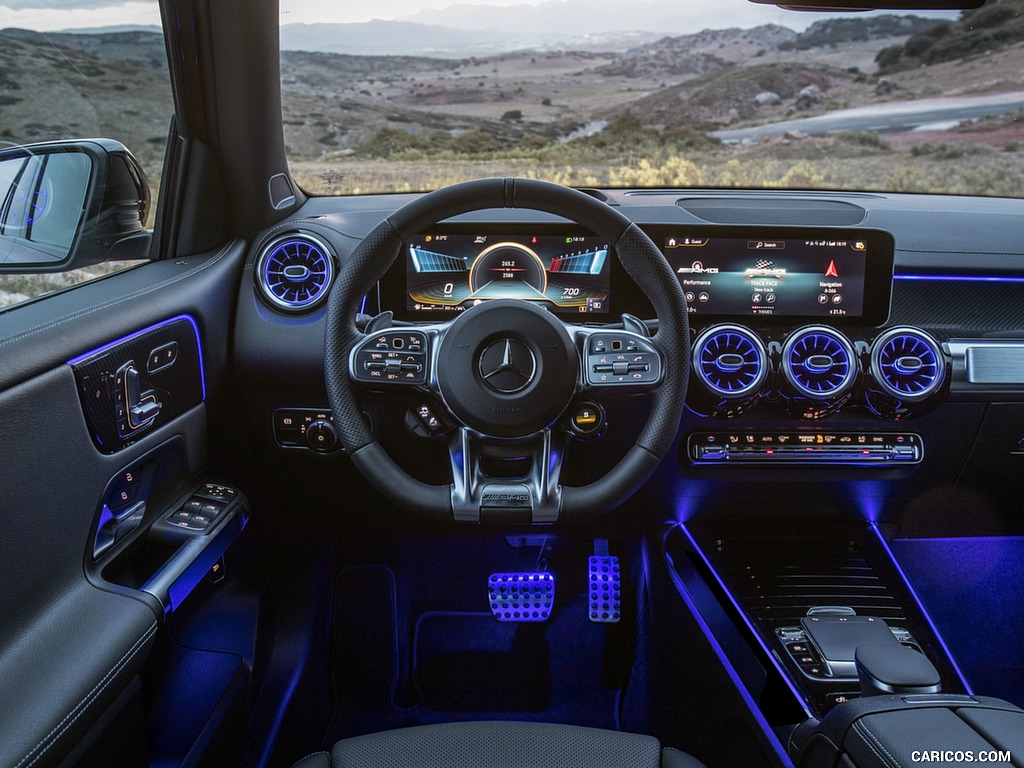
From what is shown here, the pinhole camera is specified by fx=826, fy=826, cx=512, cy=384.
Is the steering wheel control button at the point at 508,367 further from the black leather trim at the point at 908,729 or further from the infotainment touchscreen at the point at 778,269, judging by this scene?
the black leather trim at the point at 908,729

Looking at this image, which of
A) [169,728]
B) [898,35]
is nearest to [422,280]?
[169,728]

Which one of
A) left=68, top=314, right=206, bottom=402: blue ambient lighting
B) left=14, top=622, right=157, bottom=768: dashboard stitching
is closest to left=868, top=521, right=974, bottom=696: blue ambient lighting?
left=14, top=622, right=157, bottom=768: dashboard stitching

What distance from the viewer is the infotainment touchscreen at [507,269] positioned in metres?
2.35

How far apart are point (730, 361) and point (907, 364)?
0.52 m

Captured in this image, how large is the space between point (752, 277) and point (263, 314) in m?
1.44

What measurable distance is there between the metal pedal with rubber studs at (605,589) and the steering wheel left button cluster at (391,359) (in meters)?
1.29

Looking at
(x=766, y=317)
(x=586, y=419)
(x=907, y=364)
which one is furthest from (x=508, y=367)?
(x=907, y=364)

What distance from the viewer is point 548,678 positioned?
2768mm

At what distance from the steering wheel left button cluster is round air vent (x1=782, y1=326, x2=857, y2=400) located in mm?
1091

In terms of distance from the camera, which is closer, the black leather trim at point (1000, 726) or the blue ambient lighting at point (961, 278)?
the black leather trim at point (1000, 726)

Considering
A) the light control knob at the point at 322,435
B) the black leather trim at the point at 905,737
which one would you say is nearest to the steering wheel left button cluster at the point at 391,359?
the light control knob at the point at 322,435

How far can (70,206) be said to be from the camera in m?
2.07

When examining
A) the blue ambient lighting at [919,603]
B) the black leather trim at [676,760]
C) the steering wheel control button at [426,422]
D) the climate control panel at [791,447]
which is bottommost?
the blue ambient lighting at [919,603]

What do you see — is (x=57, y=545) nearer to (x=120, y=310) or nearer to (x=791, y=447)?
(x=120, y=310)
